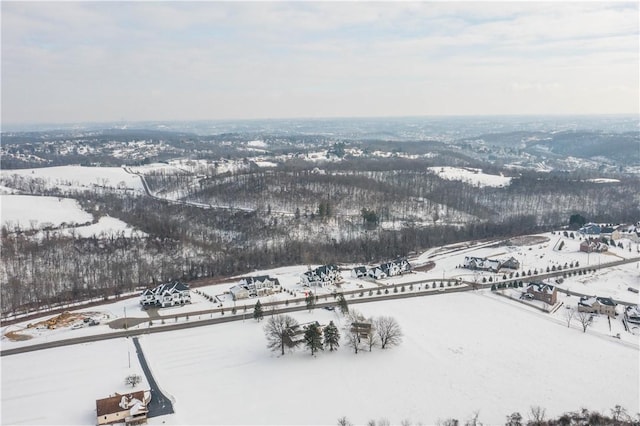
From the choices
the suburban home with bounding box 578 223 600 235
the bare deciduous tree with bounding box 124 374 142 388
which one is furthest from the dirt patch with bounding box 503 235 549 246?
the bare deciduous tree with bounding box 124 374 142 388

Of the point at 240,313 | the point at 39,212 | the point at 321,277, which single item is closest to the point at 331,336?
the point at 240,313

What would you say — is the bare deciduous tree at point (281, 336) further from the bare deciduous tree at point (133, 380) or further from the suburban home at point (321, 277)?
the suburban home at point (321, 277)

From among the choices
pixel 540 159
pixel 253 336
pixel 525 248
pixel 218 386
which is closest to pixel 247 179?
pixel 525 248

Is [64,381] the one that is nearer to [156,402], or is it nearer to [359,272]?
[156,402]

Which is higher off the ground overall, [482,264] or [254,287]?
[254,287]

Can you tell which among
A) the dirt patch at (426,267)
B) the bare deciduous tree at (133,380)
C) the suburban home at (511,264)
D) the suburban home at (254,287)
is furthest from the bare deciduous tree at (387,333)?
the suburban home at (511,264)
